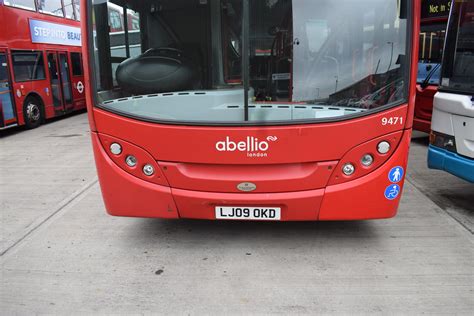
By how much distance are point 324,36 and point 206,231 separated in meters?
2.18

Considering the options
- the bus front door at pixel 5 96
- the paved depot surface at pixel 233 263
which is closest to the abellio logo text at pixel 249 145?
the paved depot surface at pixel 233 263

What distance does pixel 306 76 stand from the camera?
3260 mm

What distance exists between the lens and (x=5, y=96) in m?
10.1

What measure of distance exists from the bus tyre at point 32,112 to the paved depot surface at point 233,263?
6924 mm

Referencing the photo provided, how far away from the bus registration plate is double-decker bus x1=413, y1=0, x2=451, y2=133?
18.4ft

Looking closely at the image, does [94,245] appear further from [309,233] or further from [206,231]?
[309,233]

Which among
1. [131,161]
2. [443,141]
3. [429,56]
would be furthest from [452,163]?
[429,56]

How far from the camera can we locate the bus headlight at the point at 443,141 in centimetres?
438

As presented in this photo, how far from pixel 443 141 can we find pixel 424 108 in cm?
377

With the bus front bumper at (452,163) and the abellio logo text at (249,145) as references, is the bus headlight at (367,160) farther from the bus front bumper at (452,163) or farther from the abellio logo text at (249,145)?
the bus front bumper at (452,163)

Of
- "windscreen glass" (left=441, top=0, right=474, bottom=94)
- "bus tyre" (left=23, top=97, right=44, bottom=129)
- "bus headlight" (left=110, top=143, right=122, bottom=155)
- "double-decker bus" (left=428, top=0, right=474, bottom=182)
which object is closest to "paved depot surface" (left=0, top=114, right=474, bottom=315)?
"double-decker bus" (left=428, top=0, right=474, bottom=182)

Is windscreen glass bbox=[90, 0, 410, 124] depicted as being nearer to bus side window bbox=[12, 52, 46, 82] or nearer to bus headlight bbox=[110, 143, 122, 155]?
bus headlight bbox=[110, 143, 122, 155]

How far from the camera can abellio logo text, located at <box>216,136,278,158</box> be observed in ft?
10.4

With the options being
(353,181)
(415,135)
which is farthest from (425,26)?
(353,181)
